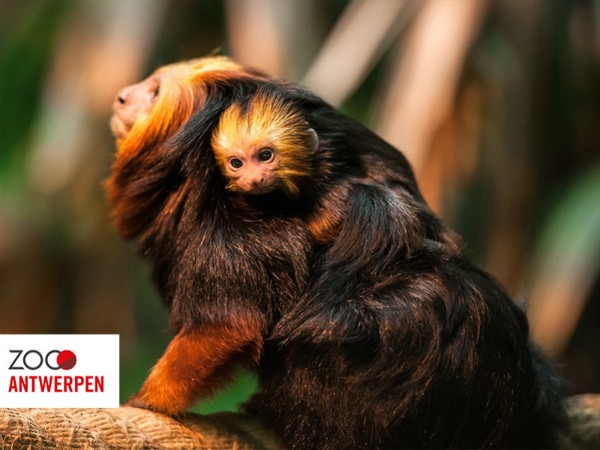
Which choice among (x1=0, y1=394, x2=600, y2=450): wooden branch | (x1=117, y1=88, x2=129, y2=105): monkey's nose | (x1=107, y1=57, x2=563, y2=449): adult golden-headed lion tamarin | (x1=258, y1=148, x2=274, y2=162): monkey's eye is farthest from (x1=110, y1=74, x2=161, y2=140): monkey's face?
(x1=0, y1=394, x2=600, y2=450): wooden branch

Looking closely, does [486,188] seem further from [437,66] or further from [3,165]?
[3,165]

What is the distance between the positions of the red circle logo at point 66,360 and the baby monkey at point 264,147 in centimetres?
54

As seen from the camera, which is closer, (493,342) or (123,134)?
(493,342)

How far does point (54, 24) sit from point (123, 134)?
1868 mm

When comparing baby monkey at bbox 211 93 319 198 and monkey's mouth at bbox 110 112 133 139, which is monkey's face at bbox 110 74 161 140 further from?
baby monkey at bbox 211 93 319 198

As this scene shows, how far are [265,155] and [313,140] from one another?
0.13 meters

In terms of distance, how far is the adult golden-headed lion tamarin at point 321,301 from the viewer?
2119 mm

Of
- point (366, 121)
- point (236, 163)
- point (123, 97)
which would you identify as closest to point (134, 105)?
point (123, 97)

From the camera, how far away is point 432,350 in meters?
2.10

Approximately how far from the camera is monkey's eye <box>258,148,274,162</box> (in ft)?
7.11

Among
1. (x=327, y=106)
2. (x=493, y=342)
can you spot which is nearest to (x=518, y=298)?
(x=493, y=342)

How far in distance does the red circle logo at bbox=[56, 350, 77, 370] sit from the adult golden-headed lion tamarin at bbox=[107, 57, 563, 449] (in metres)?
0.26

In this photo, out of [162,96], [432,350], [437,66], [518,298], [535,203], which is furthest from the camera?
[535,203]

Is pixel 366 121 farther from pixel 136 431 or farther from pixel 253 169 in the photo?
pixel 136 431
